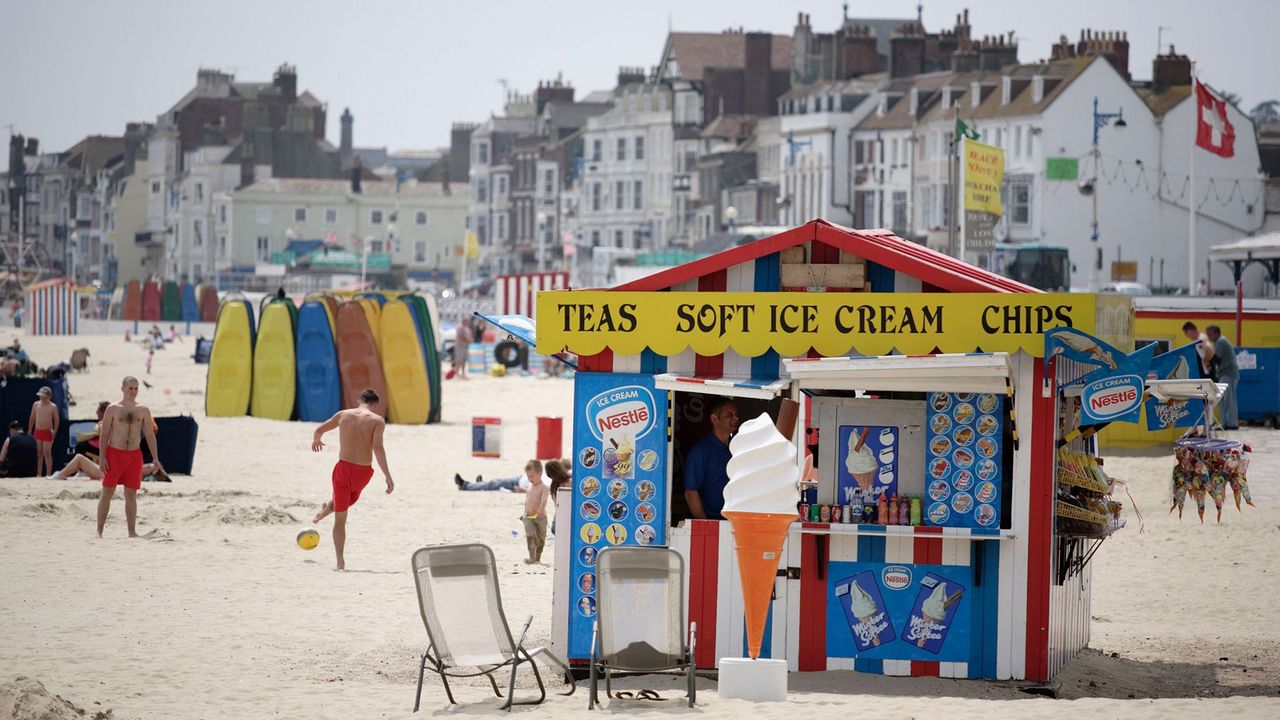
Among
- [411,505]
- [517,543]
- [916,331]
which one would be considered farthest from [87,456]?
[916,331]

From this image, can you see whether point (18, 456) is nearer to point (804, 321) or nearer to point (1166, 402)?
point (804, 321)

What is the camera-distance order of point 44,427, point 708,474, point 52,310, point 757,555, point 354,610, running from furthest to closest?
point 52,310 < point 44,427 < point 354,610 < point 708,474 < point 757,555

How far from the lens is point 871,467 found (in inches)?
373

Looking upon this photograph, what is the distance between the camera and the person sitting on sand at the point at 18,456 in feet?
60.7

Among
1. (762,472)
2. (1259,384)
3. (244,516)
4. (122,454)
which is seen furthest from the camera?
(1259,384)

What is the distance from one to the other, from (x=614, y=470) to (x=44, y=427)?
10.8m

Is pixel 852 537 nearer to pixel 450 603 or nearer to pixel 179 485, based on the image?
pixel 450 603

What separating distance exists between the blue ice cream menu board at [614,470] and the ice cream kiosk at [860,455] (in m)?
0.01

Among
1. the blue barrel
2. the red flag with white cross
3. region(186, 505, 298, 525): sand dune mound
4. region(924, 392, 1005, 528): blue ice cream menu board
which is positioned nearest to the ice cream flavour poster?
region(924, 392, 1005, 528): blue ice cream menu board

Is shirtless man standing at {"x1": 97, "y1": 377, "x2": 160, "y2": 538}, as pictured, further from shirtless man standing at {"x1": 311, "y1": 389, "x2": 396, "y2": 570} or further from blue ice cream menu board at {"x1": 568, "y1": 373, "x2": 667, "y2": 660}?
blue ice cream menu board at {"x1": 568, "y1": 373, "x2": 667, "y2": 660}

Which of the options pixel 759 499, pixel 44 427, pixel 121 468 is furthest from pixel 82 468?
pixel 759 499

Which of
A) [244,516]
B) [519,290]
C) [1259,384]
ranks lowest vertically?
[244,516]

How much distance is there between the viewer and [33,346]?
183ft

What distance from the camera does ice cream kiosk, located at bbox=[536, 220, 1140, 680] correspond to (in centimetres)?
921
